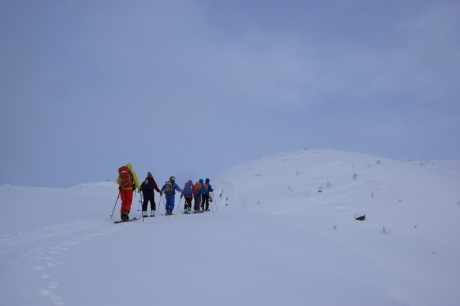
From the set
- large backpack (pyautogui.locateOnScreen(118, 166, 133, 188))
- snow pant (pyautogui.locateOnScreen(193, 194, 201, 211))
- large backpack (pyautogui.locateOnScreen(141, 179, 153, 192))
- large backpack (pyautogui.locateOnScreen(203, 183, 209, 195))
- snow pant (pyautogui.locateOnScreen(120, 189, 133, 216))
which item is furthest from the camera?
large backpack (pyautogui.locateOnScreen(203, 183, 209, 195))

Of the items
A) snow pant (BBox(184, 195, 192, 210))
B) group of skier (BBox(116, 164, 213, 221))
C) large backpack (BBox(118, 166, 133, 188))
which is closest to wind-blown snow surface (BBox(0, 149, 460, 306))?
group of skier (BBox(116, 164, 213, 221))

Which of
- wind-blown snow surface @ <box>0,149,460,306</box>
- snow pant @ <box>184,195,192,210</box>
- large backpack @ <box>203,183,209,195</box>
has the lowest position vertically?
wind-blown snow surface @ <box>0,149,460,306</box>

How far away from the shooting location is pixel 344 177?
16.0m

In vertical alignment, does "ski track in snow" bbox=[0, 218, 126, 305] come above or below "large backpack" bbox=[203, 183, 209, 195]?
below

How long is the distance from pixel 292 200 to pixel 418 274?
7.04 metres

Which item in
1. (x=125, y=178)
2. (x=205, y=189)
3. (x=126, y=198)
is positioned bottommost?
(x=126, y=198)

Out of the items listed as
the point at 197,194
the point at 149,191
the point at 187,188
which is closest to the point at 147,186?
the point at 149,191

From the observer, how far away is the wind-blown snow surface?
4.01m

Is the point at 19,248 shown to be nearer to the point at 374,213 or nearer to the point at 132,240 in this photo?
the point at 132,240

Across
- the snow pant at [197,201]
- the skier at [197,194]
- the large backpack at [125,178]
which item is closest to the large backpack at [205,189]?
the skier at [197,194]

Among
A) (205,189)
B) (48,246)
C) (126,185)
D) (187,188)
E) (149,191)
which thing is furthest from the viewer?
(205,189)

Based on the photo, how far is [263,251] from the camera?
6.57 metres

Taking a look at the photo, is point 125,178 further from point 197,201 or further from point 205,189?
point 205,189

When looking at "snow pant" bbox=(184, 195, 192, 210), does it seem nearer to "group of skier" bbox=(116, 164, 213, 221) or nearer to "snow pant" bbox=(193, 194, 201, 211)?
"group of skier" bbox=(116, 164, 213, 221)
